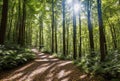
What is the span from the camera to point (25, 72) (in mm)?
10836

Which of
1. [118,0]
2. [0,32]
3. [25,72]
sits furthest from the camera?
[118,0]

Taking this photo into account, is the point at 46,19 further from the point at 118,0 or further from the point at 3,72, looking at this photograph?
the point at 3,72

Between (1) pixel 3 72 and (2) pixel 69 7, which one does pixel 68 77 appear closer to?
(1) pixel 3 72

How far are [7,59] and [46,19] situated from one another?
23.3 m

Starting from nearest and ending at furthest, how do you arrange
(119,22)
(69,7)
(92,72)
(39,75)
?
1. (92,72)
2. (39,75)
3. (119,22)
4. (69,7)

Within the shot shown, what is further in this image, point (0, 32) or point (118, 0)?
point (118, 0)

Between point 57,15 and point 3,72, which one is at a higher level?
point 57,15

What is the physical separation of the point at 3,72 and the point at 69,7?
17277mm

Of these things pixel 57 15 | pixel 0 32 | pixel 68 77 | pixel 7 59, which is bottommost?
pixel 68 77

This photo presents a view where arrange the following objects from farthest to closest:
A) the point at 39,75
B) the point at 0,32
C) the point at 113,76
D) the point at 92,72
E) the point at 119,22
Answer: the point at 119,22
the point at 0,32
the point at 39,75
the point at 92,72
the point at 113,76

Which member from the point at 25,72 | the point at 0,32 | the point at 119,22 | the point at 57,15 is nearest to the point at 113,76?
the point at 25,72

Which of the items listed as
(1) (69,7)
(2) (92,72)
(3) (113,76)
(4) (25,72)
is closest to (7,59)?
(4) (25,72)

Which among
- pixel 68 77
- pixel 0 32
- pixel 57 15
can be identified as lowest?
pixel 68 77

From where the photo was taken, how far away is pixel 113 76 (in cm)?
800
